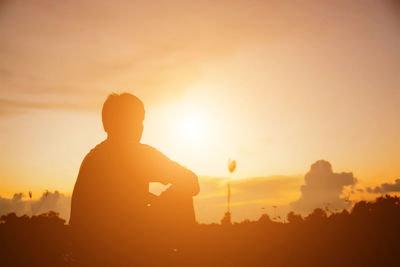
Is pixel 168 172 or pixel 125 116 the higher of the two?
pixel 125 116

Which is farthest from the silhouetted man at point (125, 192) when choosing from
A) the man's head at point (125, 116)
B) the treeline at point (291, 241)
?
the treeline at point (291, 241)

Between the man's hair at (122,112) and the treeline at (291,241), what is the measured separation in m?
7.12

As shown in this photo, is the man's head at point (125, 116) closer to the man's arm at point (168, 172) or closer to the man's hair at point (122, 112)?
the man's hair at point (122, 112)

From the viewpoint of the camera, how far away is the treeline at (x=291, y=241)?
1216 cm

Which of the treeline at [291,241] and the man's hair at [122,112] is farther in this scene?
the treeline at [291,241]

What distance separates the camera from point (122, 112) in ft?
14.6

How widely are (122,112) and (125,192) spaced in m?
1.11

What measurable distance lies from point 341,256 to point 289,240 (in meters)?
3.67

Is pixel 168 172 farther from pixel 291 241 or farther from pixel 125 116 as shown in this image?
pixel 291 241

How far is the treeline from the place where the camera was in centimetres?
1216

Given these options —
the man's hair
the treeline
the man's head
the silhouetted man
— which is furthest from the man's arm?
the treeline

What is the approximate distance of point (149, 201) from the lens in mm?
4289

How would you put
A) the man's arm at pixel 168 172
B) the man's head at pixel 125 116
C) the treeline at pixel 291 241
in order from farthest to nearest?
the treeline at pixel 291 241
the man's head at pixel 125 116
the man's arm at pixel 168 172

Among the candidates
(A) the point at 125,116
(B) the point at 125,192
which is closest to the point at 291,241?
(B) the point at 125,192
